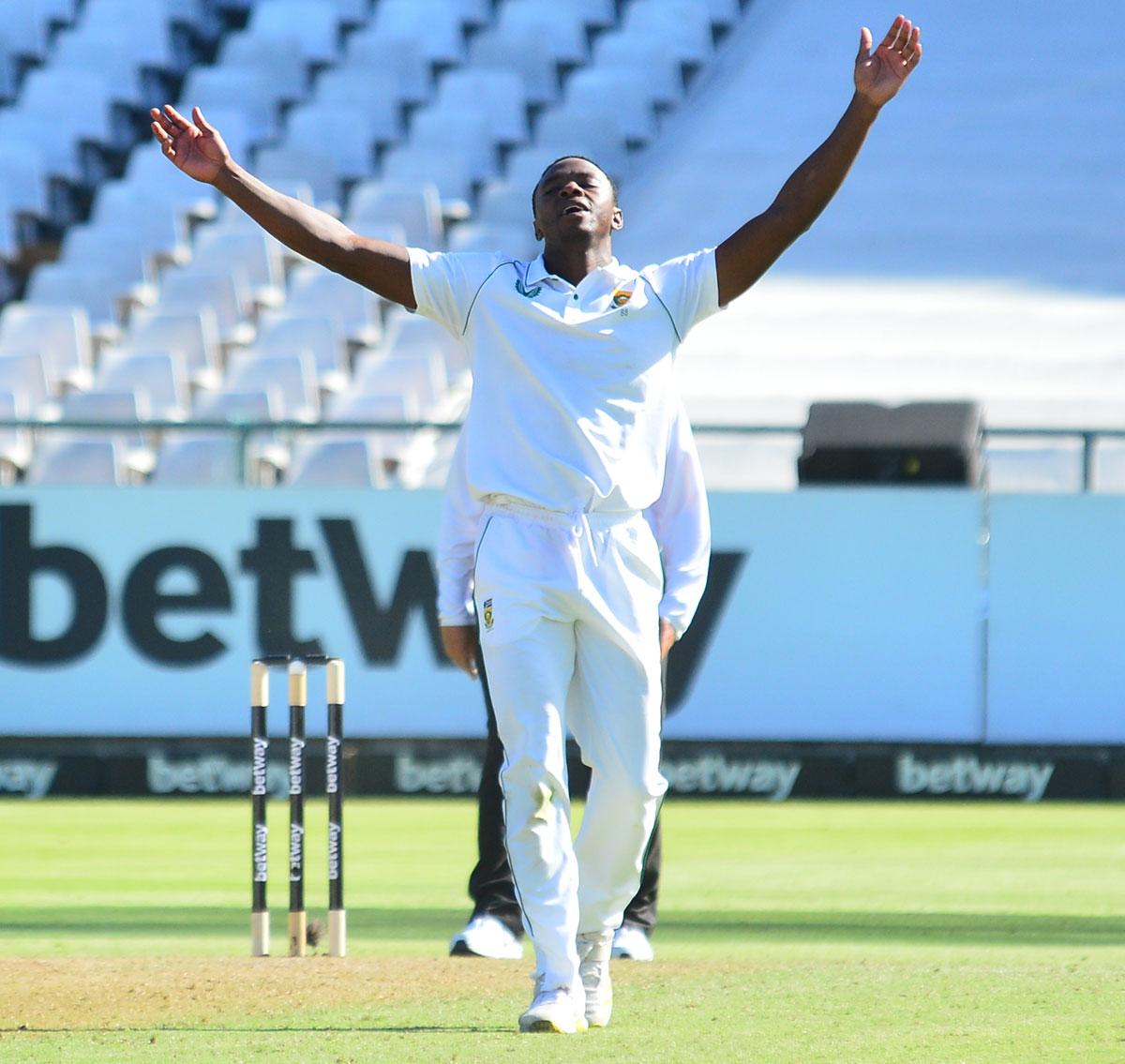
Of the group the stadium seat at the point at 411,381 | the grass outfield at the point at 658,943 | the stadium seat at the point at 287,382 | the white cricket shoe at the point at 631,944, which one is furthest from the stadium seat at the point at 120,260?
the white cricket shoe at the point at 631,944

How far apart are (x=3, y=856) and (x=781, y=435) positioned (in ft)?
16.8

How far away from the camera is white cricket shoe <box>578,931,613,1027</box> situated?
520cm

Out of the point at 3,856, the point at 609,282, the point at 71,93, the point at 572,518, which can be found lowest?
the point at 3,856

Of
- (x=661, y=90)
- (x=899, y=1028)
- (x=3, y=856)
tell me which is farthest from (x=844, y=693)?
(x=661, y=90)

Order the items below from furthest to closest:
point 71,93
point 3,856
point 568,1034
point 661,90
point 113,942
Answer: point 661,90 → point 71,93 → point 3,856 → point 113,942 → point 568,1034

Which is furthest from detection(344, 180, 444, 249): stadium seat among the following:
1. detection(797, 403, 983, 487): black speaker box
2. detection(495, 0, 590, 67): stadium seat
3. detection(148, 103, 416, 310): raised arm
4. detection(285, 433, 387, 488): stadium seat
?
detection(148, 103, 416, 310): raised arm

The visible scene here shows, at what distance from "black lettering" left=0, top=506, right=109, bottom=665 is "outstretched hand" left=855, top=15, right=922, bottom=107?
7.98 m

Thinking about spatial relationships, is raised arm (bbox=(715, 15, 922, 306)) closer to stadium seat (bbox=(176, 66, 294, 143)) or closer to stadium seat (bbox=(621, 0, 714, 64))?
stadium seat (bbox=(176, 66, 294, 143))

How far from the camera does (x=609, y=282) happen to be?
16.8ft

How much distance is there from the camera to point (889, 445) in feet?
39.9

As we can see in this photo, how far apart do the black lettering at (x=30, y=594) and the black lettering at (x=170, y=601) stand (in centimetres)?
19

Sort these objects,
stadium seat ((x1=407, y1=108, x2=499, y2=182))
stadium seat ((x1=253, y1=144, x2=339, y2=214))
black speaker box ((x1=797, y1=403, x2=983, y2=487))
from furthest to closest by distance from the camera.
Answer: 1. stadium seat ((x1=407, y1=108, x2=499, y2=182))
2. stadium seat ((x1=253, y1=144, x2=339, y2=214))
3. black speaker box ((x1=797, y1=403, x2=983, y2=487))

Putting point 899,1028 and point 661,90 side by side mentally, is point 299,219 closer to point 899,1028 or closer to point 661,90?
point 899,1028

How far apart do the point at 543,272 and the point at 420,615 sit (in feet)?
23.4
